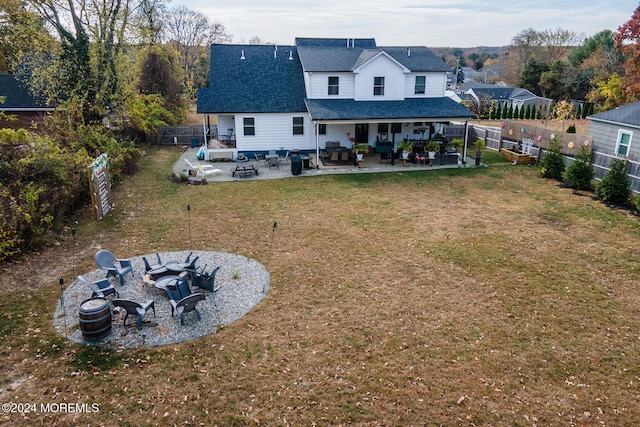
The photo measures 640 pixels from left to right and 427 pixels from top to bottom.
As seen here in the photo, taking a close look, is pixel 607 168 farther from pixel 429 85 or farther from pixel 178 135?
pixel 178 135

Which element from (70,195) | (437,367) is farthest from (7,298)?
(437,367)

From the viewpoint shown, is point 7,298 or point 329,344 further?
point 7,298

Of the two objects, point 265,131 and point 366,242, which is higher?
point 265,131

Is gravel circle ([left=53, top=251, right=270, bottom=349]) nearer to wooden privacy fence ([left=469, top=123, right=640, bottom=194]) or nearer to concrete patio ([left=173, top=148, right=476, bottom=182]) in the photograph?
concrete patio ([left=173, top=148, right=476, bottom=182])

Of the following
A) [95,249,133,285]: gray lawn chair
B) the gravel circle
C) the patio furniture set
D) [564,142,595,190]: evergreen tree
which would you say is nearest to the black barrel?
the gravel circle

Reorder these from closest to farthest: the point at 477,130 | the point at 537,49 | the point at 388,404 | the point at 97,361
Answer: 1. the point at 388,404
2. the point at 97,361
3. the point at 477,130
4. the point at 537,49

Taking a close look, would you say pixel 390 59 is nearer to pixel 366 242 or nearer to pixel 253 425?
pixel 366 242

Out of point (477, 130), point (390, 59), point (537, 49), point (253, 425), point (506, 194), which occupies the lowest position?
point (253, 425)
